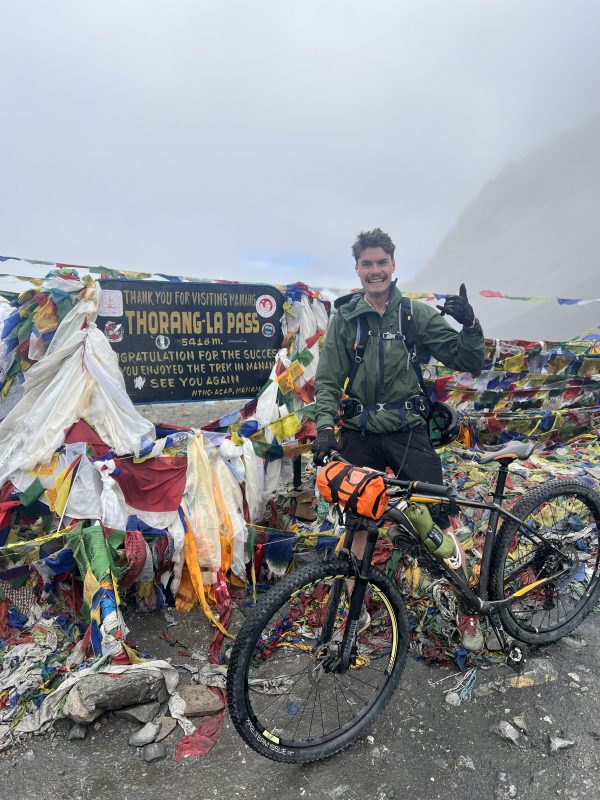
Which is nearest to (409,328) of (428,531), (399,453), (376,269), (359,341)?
(359,341)

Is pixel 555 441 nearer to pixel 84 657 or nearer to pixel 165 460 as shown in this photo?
pixel 165 460

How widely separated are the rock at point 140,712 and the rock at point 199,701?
185 millimetres

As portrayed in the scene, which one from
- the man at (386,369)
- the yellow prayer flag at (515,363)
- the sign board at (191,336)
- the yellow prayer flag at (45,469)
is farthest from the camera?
the yellow prayer flag at (515,363)

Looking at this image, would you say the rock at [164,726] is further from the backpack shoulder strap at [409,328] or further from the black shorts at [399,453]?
the backpack shoulder strap at [409,328]

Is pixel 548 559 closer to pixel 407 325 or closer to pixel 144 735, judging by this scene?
pixel 407 325

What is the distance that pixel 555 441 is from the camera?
733cm

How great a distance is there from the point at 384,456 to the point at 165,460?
1984 millimetres

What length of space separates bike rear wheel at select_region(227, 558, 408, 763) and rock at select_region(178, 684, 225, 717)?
0.23 metres


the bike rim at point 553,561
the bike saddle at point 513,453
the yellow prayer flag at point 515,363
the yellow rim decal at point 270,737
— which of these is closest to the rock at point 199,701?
the yellow rim decal at point 270,737

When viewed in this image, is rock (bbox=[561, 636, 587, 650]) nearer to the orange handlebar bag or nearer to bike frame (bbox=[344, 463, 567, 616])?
bike frame (bbox=[344, 463, 567, 616])

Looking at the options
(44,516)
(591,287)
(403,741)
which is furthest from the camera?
(591,287)

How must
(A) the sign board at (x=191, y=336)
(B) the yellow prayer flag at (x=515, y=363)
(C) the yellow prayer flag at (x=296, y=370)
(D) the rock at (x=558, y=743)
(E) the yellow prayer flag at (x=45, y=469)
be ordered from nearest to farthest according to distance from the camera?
(D) the rock at (x=558, y=743) → (E) the yellow prayer flag at (x=45, y=469) → (A) the sign board at (x=191, y=336) → (C) the yellow prayer flag at (x=296, y=370) → (B) the yellow prayer flag at (x=515, y=363)

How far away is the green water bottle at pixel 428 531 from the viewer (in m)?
2.83

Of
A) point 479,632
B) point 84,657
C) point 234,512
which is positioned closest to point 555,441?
point 479,632
